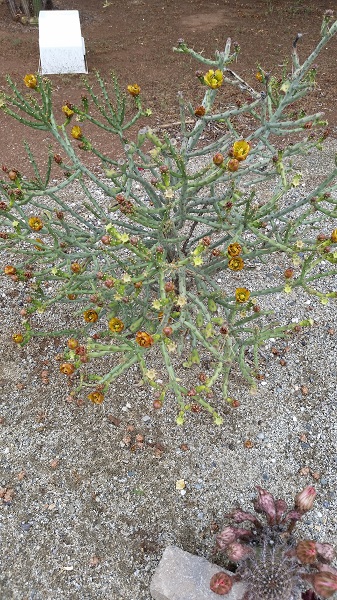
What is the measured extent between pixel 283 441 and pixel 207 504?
50cm

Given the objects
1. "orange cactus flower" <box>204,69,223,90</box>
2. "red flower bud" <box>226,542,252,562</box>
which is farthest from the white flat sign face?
"red flower bud" <box>226,542,252,562</box>

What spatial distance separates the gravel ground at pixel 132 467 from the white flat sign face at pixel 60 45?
12.2ft

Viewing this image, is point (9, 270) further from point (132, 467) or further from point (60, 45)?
point (60, 45)

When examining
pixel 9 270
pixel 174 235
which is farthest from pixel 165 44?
pixel 9 270

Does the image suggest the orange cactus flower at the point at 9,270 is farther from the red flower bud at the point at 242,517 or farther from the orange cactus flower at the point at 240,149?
the red flower bud at the point at 242,517

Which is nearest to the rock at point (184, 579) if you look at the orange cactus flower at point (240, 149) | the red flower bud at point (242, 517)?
the red flower bud at point (242, 517)

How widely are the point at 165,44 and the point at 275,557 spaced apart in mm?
5871

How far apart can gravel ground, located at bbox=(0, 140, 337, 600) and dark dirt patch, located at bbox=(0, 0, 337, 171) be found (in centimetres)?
252

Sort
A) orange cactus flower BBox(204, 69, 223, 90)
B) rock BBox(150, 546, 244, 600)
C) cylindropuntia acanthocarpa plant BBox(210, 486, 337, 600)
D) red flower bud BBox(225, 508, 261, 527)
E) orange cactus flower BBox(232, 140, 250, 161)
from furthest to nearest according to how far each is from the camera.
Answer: red flower bud BBox(225, 508, 261, 527) < rock BBox(150, 546, 244, 600) < cylindropuntia acanthocarpa plant BBox(210, 486, 337, 600) < orange cactus flower BBox(204, 69, 223, 90) < orange cactus flower BBox(232, 140, 250, 161)

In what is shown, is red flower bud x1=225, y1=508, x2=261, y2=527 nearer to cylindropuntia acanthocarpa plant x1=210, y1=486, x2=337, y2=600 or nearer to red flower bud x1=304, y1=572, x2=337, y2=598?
cylindropuntia acanthocarpa plant x1=210, y1=486, x2=337, y2=600

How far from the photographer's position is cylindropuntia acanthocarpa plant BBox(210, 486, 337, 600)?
1.82 m

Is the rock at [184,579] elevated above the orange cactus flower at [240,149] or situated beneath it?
situated beneath

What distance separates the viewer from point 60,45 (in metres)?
5.25

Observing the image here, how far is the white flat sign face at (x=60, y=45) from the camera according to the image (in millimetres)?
5258
